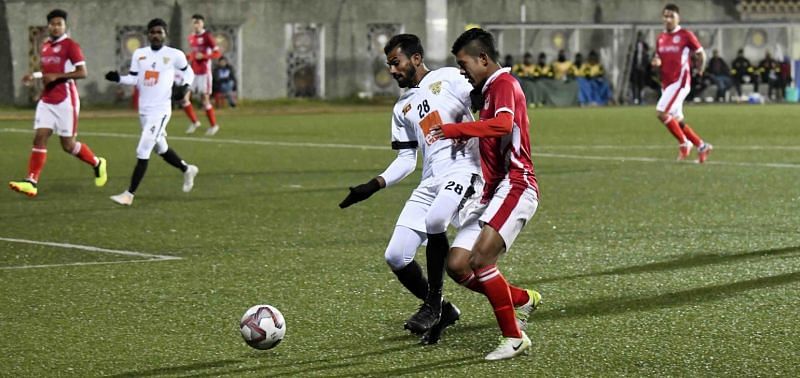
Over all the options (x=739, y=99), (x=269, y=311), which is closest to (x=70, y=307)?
(x=269, y=311)

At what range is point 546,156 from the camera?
2220cm

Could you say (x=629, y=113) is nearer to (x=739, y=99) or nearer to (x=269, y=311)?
(x=739, y=99)

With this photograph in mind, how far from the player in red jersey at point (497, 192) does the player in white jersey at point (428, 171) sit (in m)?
0.45

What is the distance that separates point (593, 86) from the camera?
44281 mm

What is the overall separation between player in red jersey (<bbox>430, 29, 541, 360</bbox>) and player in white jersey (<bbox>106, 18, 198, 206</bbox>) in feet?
30.1

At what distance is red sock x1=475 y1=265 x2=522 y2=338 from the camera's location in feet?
24.0

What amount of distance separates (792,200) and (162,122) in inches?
266

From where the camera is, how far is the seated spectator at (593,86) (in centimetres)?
4394

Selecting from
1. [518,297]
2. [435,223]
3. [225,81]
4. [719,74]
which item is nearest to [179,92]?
[435,223]

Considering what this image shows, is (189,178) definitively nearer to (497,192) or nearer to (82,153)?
(82,153)

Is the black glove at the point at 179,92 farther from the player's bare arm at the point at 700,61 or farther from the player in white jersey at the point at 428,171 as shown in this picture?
the player in white jersey at the point at 428,171

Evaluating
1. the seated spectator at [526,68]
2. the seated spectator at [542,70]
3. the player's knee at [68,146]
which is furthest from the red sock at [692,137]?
the seated spectator at [542,70]

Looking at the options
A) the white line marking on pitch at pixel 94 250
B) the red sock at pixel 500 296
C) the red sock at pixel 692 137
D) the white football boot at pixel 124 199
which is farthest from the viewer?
the red sock at pixel 692 137

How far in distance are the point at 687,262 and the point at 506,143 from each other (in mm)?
3883
